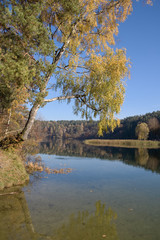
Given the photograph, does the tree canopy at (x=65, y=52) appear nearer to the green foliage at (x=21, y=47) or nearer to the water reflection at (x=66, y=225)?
the green foliage at (x=21, y=47)

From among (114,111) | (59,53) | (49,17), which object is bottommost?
(114,111)

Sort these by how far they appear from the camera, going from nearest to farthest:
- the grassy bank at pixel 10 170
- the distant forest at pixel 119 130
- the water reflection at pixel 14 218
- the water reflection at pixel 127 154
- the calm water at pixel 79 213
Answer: the water reflection at pixel 14 218 < the calm water at pixel 79 213 < the grassy bank at pixel 10 170 < the water reflection at pixel 127 154 < the distant forest at pixel 119 130

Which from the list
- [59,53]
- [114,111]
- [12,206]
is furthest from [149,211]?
[59,53]

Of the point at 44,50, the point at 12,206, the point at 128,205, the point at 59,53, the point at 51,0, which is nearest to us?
the point at 12,206

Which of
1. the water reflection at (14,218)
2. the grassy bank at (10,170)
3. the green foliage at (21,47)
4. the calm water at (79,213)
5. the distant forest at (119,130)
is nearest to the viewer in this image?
the water reflection at (14,218)

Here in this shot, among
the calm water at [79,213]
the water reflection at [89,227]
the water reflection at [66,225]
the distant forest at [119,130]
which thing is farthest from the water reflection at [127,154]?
the distant forest at [119,130]

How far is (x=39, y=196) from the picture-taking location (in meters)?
6.59

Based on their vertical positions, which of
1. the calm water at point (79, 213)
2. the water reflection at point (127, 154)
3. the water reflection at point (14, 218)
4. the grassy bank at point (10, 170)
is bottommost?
the water reflection at point (127, 154)

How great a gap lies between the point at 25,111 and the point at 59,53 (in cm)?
867

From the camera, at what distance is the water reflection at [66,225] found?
3.94 metres

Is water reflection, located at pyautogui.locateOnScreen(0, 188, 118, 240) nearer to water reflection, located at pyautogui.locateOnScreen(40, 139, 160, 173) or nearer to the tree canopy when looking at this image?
the tree canopy

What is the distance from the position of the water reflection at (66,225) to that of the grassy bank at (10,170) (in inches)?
72.1

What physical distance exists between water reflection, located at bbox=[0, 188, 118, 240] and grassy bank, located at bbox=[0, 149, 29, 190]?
183 cm

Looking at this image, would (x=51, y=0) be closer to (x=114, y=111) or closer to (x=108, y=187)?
(x=114, y=111)
